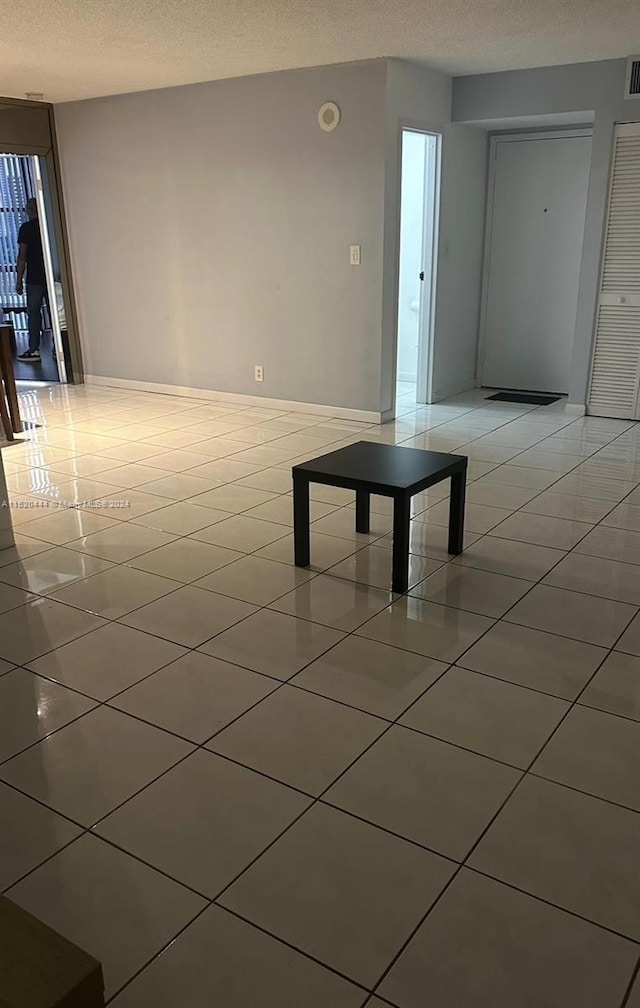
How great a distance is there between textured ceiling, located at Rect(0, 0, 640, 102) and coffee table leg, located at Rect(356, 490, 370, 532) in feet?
7.52

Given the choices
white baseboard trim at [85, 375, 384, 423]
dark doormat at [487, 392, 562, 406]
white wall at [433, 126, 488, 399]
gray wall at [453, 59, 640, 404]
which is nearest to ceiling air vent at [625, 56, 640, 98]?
gray wall at [453, 59, 640, 404]

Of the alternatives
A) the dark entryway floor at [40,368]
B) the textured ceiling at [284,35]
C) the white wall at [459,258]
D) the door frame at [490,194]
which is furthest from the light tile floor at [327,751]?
the dark entryway floor at [40,368]

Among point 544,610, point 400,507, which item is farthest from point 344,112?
point 544,610

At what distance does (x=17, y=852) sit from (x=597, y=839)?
1275 mm

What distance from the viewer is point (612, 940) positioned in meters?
→ 1.52

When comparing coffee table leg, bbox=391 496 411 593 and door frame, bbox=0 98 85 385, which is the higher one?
door frame, bbox=0 98 85 385

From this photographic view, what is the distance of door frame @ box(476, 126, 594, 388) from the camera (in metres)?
6.18

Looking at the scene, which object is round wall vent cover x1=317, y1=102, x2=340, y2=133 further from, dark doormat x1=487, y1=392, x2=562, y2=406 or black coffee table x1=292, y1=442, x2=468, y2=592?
black coffee table x1=292, y1=442, x2=468, y2=592

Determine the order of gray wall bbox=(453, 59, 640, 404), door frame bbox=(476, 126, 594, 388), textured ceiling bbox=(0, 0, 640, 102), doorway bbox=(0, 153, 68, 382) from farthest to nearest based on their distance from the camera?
doorway bbox=(0, 153, 68, 382)
door frame bbox=(476, 126, 594, 388)
gray wall bbox=(453, 59, 640, 404)
textured ceiling bbox=(0, 0, 640, 102)

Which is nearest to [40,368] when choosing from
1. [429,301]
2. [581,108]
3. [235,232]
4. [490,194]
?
[235,232]

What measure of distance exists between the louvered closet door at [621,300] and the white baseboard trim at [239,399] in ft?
5.43

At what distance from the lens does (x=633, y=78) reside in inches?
202

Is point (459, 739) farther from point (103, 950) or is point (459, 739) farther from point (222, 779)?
point (103, 950)

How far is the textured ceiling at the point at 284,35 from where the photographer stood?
384 cm
